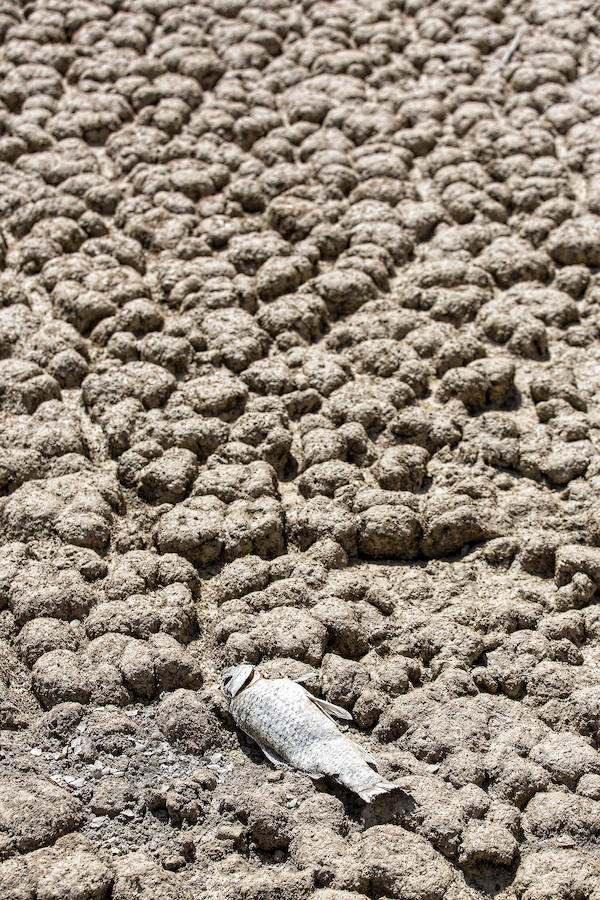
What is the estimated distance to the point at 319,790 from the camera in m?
1.89

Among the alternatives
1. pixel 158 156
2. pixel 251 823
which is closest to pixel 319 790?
pixel 251 823

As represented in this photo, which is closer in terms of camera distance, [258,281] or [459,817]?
[459,817]

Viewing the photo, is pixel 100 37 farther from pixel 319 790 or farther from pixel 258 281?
pixel 319 790

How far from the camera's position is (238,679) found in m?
2.02

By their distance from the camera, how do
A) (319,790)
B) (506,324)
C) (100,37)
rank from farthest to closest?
(100,37) → (506,324) → (319,790)

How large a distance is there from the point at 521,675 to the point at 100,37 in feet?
8.34

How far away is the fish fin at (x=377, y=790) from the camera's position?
1819mm

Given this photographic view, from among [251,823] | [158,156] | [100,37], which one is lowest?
[251,823]

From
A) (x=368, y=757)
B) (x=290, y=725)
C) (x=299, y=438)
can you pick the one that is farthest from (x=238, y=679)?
(x=299, y=438)

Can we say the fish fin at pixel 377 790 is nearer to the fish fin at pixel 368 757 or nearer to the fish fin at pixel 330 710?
the fish fin at pixel 368 757

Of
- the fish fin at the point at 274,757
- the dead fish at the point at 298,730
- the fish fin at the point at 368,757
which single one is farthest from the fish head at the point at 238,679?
the fish fin at the point at 368,757

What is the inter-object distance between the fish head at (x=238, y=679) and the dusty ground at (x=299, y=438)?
47mm

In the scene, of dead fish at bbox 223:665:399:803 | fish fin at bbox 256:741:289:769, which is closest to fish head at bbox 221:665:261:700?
dead fish at bbox 223:665:399:803

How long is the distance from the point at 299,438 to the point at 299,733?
0.77 m
